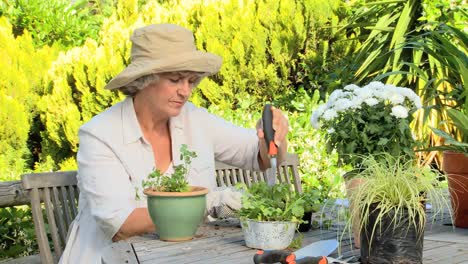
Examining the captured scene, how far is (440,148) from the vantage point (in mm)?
2223

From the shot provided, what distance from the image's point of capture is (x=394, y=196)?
1696 mm

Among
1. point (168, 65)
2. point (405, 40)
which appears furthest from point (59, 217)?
point (405, 40)

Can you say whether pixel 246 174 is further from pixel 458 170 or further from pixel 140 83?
pixel 458 170

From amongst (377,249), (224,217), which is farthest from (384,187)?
(224,217)

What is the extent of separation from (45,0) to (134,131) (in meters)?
6.19

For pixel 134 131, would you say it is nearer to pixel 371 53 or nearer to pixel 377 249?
pixel 377 249

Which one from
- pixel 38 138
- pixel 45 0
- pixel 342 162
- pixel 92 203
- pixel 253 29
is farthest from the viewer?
pixel 45 0

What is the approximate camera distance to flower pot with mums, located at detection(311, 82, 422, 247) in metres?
1.87

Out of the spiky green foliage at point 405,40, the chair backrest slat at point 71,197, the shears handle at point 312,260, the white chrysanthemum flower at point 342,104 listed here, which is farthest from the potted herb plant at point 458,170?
the spiky green foliage at point 405,40

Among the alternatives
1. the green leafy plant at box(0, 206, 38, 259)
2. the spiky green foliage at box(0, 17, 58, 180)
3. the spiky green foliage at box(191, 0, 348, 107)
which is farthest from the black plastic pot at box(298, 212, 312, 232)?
the spiky green foliage at box(0, 17, 58, 180)

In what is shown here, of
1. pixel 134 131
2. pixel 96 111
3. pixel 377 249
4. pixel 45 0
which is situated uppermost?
pixel 45 0

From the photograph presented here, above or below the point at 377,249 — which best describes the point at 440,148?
above

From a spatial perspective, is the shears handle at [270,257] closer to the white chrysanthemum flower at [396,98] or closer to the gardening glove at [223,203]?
the white chrysanthemum flower at [396,98]

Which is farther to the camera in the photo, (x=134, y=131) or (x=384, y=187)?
(x=134, y=131)
